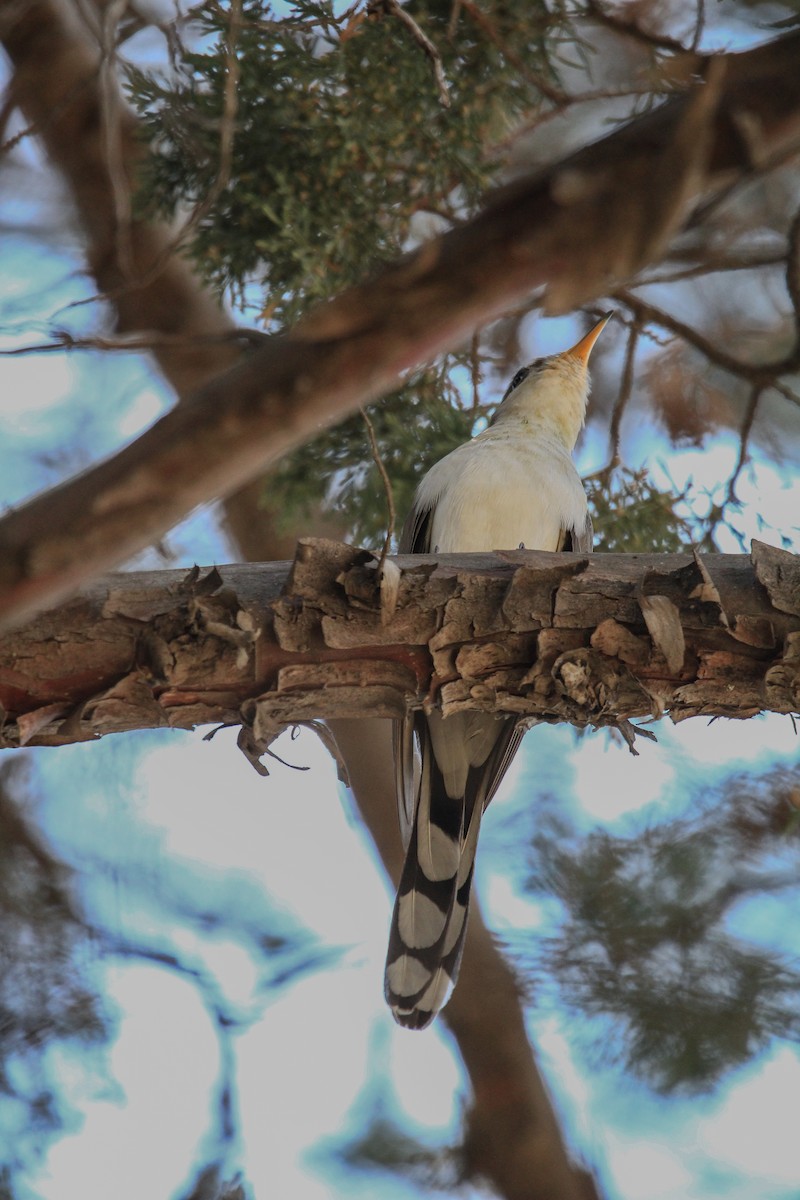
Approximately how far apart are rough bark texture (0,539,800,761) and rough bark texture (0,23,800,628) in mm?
901

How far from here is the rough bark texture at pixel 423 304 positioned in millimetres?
817

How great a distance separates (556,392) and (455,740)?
159 cm

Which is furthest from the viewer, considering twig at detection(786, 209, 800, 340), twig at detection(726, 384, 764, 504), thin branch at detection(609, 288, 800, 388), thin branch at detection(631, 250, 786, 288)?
thin branch at detection(609, 288, 800, 388)

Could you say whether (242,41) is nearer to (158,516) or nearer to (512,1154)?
(158,516)

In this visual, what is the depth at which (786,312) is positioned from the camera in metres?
3.92

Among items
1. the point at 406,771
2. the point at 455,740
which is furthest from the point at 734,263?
the point at 406,771

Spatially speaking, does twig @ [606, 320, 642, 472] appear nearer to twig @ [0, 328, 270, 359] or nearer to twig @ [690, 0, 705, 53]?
twig @ [690, 0, 705, 53]

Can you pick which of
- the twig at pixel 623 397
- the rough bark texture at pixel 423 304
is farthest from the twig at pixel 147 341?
the twig at pixel 623 397

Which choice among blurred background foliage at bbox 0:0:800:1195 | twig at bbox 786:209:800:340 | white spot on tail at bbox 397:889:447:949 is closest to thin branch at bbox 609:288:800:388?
blurred background foliage at bbox 0:0:800:1195

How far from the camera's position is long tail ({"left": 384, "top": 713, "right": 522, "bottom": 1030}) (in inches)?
104

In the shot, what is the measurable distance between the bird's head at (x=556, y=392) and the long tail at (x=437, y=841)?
53.5 inches

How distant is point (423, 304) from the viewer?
34.7 inches

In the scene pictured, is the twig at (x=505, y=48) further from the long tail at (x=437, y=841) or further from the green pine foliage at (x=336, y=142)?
the long tail at (x=437, y=841)

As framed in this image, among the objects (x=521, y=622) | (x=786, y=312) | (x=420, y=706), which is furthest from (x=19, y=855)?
(x=786, y=312)
